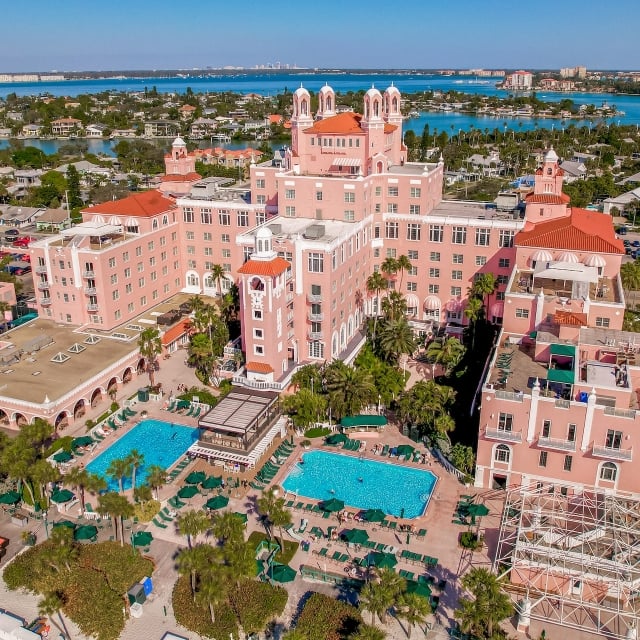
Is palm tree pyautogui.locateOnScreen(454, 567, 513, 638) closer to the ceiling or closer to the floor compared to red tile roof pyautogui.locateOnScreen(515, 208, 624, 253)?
closer to the floor

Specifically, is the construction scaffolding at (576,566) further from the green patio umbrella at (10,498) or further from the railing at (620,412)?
the green patio umbrella at (10,498)

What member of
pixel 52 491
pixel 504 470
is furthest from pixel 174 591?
pixel 504 470

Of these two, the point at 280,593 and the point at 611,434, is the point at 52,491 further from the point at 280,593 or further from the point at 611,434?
the point at 611,434

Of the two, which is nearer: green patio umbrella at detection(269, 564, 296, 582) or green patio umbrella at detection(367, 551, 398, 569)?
green patio umbrella at detection(269, 564, 296, 582)

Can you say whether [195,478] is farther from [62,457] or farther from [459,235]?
[459,235]

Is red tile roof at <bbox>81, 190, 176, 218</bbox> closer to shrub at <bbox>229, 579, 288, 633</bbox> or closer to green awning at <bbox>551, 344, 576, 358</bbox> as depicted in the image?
green awning at <bbox>551, 344, 576, 358</bbox>

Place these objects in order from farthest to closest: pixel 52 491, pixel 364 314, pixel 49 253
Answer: pixel 364 314, pixel 49 253, pixel 52 491

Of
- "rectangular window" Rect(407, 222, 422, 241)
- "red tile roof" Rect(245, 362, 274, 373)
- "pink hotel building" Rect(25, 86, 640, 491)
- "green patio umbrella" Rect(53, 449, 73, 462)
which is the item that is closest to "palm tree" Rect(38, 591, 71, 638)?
"green patio umbrella" Rect(53, 449, 73, 462)

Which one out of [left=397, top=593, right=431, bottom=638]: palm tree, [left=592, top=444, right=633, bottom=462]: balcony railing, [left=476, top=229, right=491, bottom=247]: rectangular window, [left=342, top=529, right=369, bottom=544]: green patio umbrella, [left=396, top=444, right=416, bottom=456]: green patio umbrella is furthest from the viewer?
[left=476, top=229, right=491, bottom=247]: rectangular window
